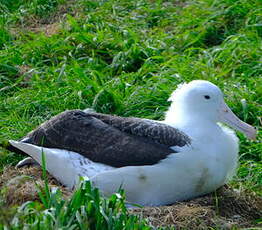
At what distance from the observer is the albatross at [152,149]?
18.5 ft

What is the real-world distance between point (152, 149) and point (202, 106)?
2.00 ft

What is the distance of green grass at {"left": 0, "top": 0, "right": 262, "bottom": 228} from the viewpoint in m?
7.27

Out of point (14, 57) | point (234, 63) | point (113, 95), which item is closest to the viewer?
point (113, 95)

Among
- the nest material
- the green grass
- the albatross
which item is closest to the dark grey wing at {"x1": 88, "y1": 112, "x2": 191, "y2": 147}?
the albatross

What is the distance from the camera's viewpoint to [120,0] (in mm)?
10141

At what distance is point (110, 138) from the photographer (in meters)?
5.84

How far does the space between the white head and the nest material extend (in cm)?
50

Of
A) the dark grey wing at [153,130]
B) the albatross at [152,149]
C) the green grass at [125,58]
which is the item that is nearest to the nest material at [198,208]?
the albatross at [152,149]

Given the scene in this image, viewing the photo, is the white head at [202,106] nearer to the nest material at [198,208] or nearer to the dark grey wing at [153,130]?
the dark grey wing at [153,130]

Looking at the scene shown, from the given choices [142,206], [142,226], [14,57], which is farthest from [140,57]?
[142,226]

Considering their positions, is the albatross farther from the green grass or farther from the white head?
the green grass

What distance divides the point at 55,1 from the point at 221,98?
4619mm

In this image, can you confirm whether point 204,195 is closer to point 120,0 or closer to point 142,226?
point 142,226

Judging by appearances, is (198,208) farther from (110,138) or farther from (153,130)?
(110,138)
